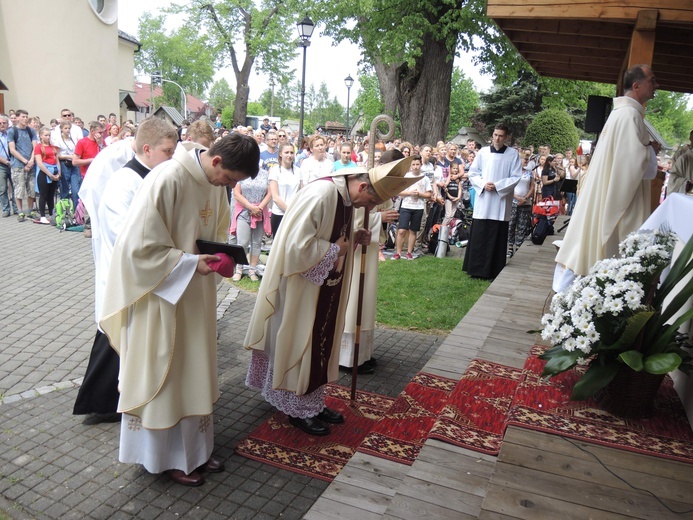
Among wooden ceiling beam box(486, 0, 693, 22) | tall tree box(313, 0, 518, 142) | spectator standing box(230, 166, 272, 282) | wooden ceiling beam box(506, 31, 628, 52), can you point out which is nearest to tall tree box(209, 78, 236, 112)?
tall tree box(313, 0, 518, 142)

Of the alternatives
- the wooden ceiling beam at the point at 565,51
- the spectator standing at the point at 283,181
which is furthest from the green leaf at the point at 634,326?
the spectator standing at the point at 283,181

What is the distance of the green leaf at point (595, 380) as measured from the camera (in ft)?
9.80

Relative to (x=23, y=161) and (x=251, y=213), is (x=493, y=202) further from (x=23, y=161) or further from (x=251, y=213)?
(x=23, y=161)

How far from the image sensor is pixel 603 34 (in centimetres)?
611

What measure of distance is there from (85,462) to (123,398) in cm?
76

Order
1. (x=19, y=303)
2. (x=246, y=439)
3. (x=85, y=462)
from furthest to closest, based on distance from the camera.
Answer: (x=19, y=303) < (x=246, y=439) < (x=85, y=462)

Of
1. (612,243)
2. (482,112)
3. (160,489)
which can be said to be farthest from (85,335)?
(482,112)

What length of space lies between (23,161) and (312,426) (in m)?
11.0

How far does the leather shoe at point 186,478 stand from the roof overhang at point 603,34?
4.75 m

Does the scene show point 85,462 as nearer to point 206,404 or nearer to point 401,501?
point 206,404

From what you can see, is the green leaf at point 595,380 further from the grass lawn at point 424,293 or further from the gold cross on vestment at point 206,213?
the grass lawn at point 424,293

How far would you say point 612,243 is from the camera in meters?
4.88

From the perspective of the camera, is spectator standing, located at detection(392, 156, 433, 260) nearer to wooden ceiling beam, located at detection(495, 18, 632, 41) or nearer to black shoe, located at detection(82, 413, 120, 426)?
wooden ceiling beam, located at detection(495, 18, 632, 41)

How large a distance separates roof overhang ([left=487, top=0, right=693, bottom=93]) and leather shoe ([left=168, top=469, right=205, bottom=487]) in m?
4.75
